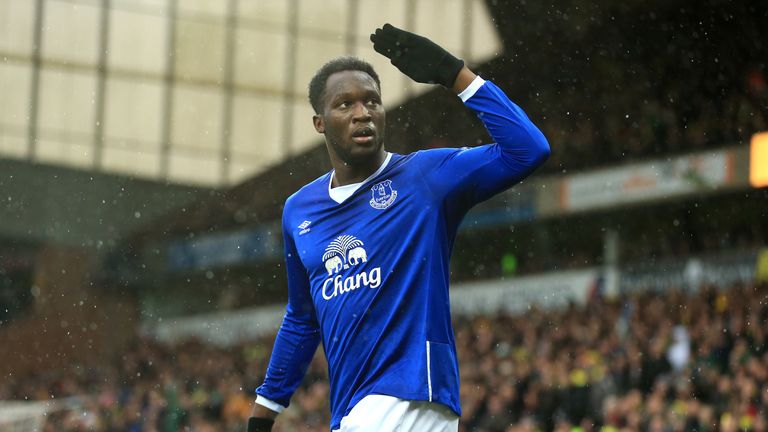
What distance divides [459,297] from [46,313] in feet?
44.6

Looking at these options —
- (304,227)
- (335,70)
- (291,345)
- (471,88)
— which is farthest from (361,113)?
(291,345)

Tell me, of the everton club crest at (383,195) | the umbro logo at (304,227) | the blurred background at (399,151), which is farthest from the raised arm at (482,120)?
the blurred background at (399,151)

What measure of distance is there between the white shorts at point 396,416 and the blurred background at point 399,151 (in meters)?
7.20

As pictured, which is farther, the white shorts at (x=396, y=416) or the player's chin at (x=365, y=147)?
the player's chin at (x=365, y=147)

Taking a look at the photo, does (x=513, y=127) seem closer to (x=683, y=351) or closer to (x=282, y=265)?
(x=683, y=351)

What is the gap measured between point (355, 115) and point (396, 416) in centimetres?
83

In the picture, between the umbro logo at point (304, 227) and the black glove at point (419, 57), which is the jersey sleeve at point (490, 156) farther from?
the umbro logo at point (304, 227)

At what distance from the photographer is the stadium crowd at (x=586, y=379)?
10422mm

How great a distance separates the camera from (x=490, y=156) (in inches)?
127

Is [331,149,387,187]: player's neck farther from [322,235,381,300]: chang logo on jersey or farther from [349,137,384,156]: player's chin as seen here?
[322,235,381,300]: chang logo on jersey

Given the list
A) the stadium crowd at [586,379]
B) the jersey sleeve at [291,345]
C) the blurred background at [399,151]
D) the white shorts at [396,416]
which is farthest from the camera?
the blurred background at [399,151]

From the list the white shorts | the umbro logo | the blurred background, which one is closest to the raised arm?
the umbro logo

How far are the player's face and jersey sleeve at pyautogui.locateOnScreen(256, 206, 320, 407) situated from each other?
422 millimetres

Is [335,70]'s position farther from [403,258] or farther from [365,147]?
[403,258]
